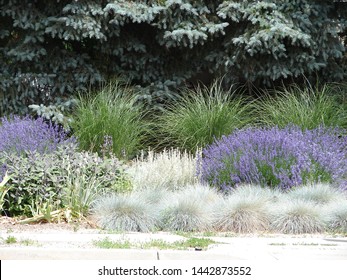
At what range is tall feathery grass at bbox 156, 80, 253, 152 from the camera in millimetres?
11820

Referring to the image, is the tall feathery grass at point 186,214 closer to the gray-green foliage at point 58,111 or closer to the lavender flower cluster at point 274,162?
the lavender flower cluster at point 274,162

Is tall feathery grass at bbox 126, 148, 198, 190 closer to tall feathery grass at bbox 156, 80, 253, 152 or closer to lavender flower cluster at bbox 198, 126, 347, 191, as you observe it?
lavender flower cluster at bbox 198, 126, 347, 191

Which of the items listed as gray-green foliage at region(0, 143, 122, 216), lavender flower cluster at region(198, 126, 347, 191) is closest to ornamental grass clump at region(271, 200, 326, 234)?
lavender flower cluster at region(198, 126, 347, 191)

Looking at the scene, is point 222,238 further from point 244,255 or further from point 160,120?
point 160,120

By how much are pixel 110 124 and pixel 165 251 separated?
5.56 m

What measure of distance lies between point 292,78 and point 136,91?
2.86m

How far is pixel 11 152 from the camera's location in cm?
971

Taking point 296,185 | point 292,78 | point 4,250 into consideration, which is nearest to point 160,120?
point 292,78

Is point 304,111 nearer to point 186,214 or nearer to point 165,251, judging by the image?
point 186,214

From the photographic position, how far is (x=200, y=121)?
1184 centimetres

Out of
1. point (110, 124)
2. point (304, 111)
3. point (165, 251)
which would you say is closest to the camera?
point (165, 251)

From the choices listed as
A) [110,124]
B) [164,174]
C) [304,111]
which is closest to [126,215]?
[164,174]

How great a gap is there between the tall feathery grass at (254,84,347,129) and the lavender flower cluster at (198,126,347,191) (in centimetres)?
157

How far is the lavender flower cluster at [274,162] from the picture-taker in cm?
950
